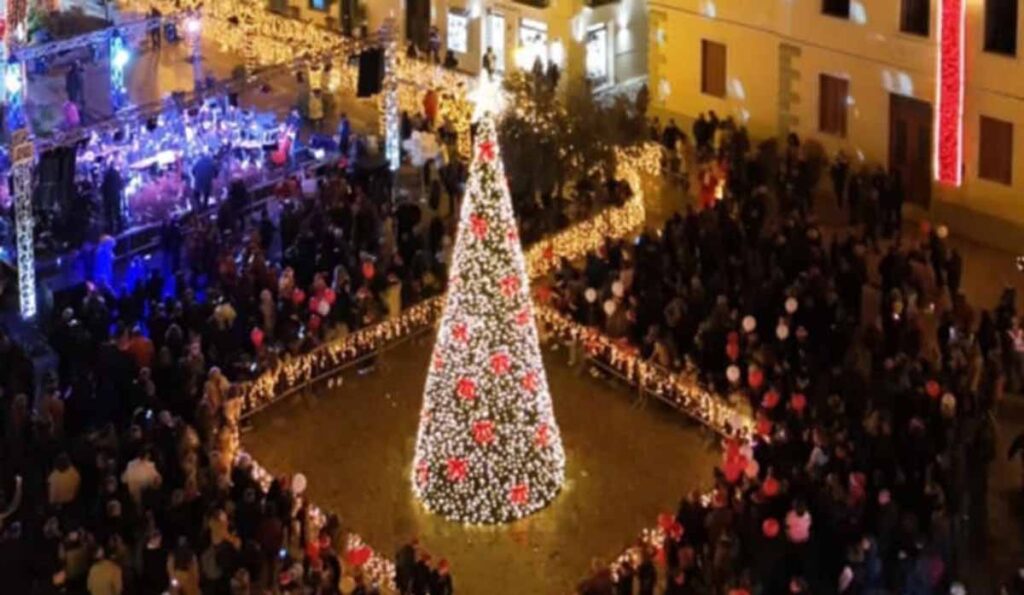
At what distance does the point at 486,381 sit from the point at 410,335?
252 inches

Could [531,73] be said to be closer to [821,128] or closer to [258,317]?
[821,128]

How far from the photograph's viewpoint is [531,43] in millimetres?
39750

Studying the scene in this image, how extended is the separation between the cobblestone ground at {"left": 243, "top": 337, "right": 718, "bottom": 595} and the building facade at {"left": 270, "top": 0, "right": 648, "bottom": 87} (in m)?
13.3

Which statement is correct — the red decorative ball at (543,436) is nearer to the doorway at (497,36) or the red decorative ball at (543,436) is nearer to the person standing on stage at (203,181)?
the person standing on stage at (203,181)

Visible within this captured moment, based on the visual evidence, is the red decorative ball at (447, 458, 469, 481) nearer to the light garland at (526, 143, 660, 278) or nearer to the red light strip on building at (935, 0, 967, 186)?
the light garland at (526, 143, 660, 278)

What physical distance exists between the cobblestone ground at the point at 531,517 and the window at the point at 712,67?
36.9ft

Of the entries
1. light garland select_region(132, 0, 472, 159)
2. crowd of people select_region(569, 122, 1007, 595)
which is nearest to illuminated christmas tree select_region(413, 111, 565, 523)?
crowd of people select_region(569, 122, 1007, 595)

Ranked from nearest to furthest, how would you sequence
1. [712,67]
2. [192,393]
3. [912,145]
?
[192,393], [912,145], [712,67]

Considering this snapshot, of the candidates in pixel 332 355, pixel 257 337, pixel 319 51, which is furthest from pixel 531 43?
pixel 257 337

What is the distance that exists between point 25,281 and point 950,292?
552 inches

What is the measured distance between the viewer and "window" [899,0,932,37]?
32.0 meters

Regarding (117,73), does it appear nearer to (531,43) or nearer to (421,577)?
(531,43)

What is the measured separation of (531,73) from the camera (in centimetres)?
3559

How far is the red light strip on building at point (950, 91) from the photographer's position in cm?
3091
